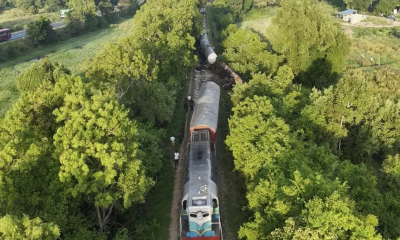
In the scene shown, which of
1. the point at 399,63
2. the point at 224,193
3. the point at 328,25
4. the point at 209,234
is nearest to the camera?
the point at 209,234

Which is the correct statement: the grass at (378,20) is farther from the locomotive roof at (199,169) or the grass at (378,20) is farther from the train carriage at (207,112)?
the locomotive roof at (199,169)

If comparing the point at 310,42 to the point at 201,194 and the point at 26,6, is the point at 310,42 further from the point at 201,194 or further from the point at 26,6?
the point at 26,6

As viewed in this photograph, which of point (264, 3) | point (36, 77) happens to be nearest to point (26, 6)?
point (264, 3)

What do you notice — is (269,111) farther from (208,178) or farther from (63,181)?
(63,181)

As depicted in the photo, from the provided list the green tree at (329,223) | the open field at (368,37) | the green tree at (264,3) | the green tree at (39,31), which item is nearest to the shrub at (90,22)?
the green tree at (39,31)

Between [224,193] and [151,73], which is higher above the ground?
→ [151,73]

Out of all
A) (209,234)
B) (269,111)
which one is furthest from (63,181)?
(269,111)

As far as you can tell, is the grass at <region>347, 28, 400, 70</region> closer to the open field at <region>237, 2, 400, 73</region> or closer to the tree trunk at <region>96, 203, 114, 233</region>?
the open field at <region>237, 2, 400, 73</region>

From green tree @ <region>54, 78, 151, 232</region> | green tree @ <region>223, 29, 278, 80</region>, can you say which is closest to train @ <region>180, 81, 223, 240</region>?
green tree @ <region>54, 78, 151, 232</region>
